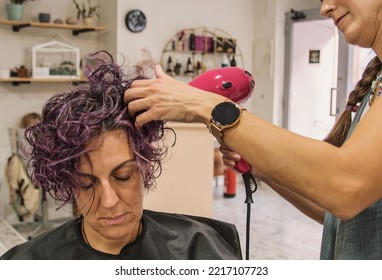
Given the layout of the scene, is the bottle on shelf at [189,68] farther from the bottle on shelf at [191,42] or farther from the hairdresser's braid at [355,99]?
the hairdresser's braid at [355,99]

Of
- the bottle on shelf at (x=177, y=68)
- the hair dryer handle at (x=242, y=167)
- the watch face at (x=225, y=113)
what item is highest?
the bottle on shelf at (x=177, y=68)

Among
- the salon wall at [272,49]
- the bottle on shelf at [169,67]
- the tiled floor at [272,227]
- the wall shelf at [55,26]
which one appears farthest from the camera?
the salon wall at [272,49]

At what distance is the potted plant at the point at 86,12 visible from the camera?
460 centimetres

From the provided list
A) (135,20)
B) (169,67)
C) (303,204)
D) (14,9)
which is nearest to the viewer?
(303,204)

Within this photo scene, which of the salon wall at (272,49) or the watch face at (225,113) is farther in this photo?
the salon wall at (272,49)

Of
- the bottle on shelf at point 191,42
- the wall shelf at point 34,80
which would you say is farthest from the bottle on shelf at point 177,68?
the wall shelf at point 34,80

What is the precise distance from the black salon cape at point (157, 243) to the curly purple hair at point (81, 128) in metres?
0.15

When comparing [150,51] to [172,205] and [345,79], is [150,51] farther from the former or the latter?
[172,205]

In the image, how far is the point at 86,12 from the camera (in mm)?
4754

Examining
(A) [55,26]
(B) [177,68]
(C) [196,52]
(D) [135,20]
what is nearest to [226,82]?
(A) [55,26]

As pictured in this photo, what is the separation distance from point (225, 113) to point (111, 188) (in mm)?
408

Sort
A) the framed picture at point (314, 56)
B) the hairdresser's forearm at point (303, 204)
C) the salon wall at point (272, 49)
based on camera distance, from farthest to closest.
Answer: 1. the framed picture at point (314, 56)
2. the salon wall at point (272, 49)
3. the hairdresser's forearm at point (303, 204)

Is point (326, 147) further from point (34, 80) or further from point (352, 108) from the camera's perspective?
point (34, 80)

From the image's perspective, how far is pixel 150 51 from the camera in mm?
5062
